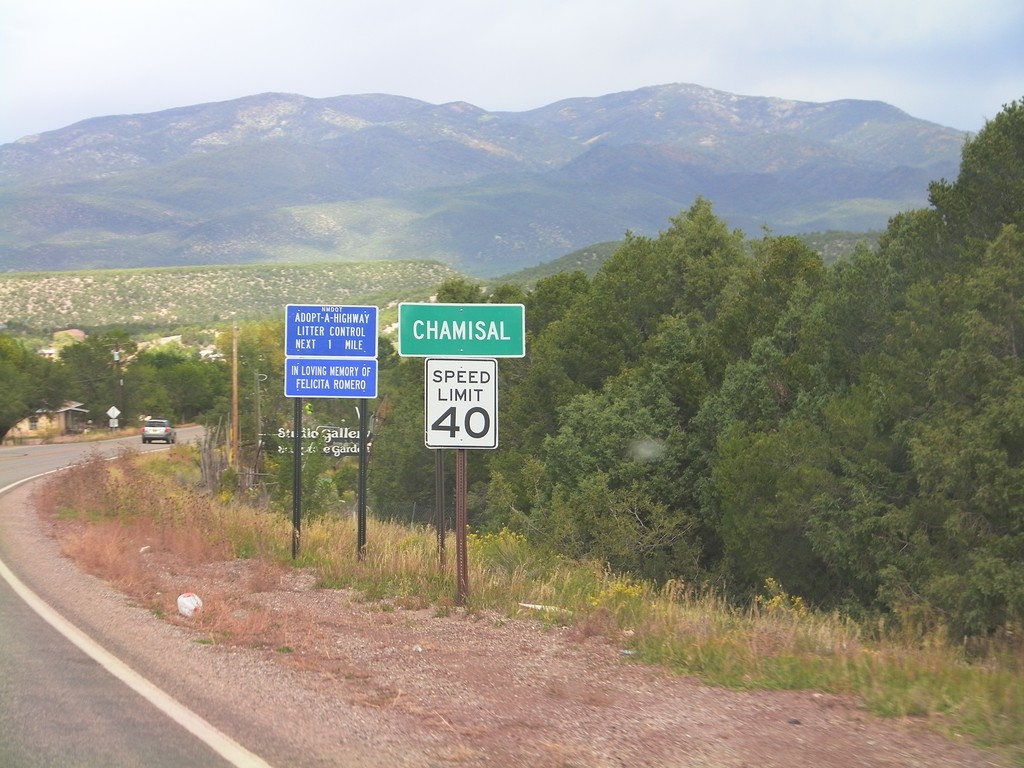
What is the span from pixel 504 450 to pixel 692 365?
39.7ft

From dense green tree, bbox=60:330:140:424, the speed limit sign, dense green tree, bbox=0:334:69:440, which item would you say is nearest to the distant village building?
dense green tree, bbox=0:334:69:440

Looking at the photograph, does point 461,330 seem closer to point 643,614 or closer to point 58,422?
point 643,614

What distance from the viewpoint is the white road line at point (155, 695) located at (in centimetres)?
623

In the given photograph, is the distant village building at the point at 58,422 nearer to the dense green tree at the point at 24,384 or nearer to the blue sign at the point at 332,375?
the dense green tree at the point at 24,384

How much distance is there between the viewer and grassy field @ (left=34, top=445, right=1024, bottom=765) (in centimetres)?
710

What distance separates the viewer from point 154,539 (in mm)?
16109

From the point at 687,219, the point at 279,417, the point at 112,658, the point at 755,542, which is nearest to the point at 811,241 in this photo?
the point at 687,219

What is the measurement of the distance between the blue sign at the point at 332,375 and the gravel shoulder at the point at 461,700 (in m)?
4.55

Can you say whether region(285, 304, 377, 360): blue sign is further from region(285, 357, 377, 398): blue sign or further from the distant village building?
the distant village building

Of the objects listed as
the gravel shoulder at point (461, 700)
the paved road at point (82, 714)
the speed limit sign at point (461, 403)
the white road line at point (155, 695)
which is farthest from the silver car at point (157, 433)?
the speed limit sign at point (461, 403)

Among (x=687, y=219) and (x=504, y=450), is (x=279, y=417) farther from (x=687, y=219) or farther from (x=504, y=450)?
(x=687, y=219)

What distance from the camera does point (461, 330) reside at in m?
11.1

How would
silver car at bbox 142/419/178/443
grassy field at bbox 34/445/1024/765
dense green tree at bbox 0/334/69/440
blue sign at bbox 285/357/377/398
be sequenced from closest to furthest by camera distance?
1. grassy field at bbox 34/445/1024/765
2. blue sign at bbox 285/357/377/398
3. silver car at bbox 142/419/178/443
4. dense green tree at bbox 0/334/69/440

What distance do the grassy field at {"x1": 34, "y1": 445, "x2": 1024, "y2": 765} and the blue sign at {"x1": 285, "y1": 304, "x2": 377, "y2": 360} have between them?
261 cm
